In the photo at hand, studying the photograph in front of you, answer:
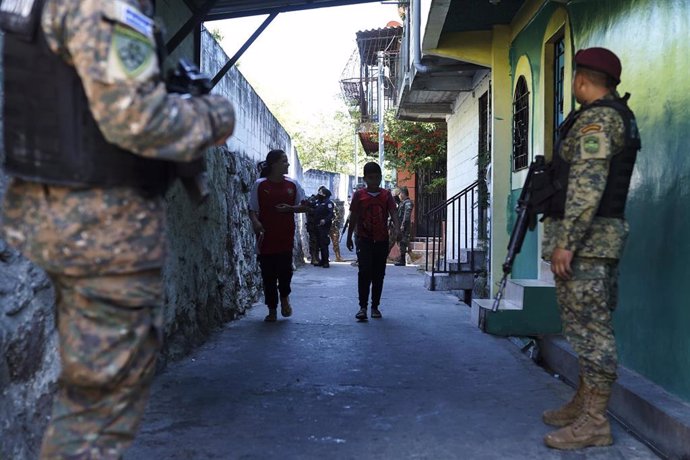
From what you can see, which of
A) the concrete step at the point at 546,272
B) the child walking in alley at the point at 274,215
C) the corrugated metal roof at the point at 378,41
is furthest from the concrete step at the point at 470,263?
the corrugated metal roof at the point at 378,41

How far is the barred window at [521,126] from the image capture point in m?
7.08

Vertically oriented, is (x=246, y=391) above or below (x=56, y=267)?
below

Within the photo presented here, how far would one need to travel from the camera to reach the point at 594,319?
3.03 metres

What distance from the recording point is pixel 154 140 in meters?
1.68

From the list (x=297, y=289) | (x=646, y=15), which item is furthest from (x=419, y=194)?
(x=646, y=15)

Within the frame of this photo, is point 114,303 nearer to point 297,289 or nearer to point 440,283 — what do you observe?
point 440,283

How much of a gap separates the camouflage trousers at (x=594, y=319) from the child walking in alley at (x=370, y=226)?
3597 millimetres

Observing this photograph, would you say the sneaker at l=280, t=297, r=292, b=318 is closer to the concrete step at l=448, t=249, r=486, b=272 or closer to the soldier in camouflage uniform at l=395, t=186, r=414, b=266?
the concrete step at l=448, t=249, r=486, b=272

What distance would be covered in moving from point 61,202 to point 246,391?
8.22 ft

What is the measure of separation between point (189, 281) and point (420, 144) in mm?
10887

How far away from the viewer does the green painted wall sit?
3.20 m

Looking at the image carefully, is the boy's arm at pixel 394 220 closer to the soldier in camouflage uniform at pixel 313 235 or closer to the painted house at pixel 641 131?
the painted house at pixel 641 131

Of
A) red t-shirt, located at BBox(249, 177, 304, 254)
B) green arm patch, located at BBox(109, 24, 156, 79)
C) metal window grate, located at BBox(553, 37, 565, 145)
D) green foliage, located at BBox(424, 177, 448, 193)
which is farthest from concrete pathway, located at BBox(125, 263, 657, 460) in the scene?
green foliage, located at BBox(424, 177, 448, 193)

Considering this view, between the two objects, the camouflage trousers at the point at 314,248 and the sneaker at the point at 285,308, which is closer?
the sneaker at the point at 285,308
